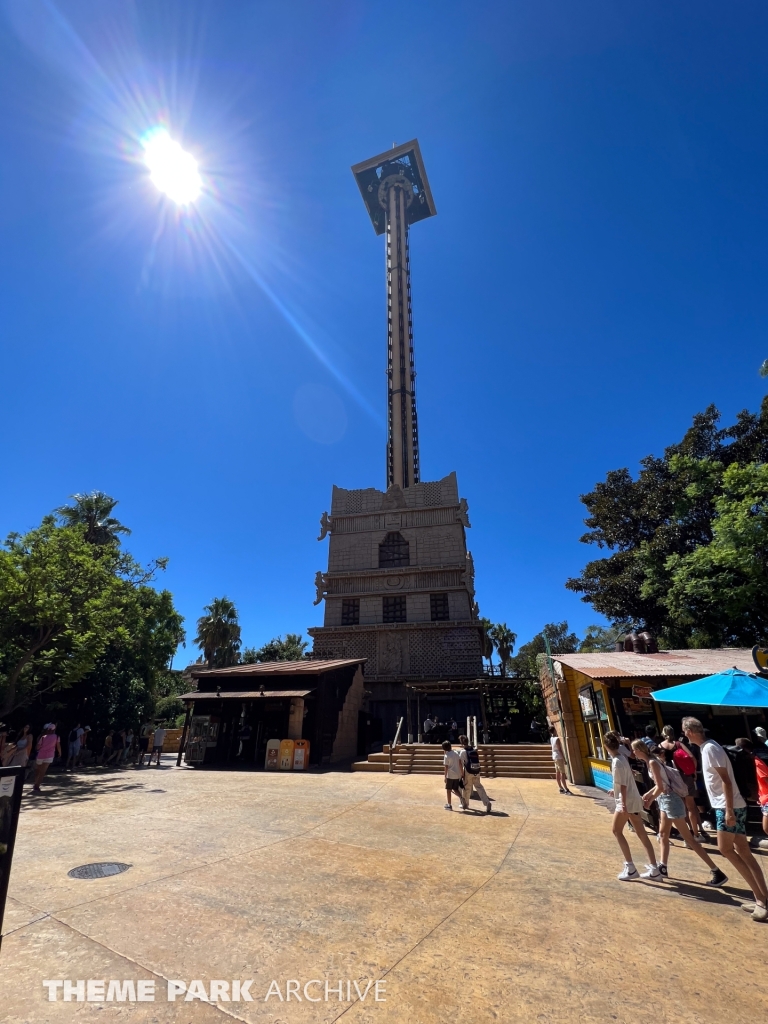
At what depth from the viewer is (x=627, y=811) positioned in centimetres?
605

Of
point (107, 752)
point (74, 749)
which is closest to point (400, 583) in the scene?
point (107, 752)

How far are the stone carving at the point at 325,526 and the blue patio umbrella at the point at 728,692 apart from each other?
29385 mm

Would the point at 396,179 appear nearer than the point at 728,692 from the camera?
No

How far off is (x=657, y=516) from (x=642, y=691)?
15866 millimetres

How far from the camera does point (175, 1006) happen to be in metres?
3.03

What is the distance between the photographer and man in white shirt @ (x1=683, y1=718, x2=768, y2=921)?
4.56 m

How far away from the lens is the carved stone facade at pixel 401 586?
3017 centimetres

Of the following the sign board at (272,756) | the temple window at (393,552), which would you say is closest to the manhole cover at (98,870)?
the sign board at (272,756)

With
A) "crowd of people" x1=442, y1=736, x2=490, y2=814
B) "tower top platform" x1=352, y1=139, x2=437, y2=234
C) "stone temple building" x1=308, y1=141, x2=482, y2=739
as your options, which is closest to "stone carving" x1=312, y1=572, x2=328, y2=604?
"stone temple building" x1=308, y1=141, x2=482, y2=739

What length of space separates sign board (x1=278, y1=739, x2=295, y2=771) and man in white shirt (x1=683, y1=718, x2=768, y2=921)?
15.0m

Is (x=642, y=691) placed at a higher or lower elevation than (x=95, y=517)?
lower

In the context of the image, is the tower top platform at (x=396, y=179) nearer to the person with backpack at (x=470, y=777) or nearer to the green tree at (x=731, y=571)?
the green tree at (x=731, y=571)

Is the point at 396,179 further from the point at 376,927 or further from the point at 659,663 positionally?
the point at 376,927

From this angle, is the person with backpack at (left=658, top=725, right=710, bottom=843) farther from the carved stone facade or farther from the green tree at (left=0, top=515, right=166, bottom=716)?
the carved stone facade
